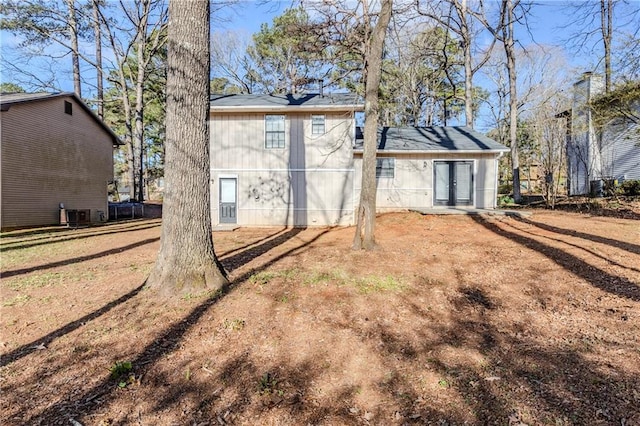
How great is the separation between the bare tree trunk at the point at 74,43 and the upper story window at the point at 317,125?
14440 mm

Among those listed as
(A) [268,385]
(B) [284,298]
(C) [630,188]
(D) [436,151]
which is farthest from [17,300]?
(C) [630,188]

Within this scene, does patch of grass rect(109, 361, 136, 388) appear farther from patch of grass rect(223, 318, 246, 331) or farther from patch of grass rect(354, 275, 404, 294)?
patch of grass rect(354, 275, 404, 294)

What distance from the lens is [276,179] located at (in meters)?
12.2

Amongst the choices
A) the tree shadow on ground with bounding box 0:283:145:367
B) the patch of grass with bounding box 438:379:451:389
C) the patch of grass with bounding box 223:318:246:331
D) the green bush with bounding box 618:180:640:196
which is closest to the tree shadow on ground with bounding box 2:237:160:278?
the tree shadow on ground with bounding box 0:283:145:367

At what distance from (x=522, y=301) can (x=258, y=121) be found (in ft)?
33.3

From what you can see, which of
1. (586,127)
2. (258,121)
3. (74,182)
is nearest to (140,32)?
(74,182)

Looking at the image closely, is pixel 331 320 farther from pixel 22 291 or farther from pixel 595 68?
pixel 595 68

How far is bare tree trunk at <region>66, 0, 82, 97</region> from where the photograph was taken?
59.6 ft

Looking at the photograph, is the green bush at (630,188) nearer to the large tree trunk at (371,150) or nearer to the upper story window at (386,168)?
the upper story window at (386,168)

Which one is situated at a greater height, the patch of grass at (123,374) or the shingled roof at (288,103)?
the shingled roof at (288,103)

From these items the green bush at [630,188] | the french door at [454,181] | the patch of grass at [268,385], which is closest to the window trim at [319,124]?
the french door at [454,181]

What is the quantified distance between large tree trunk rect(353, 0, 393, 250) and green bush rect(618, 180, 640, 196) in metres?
13.0

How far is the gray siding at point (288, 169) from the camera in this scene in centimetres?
1205

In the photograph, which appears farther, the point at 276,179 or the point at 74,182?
the point at 74,182
